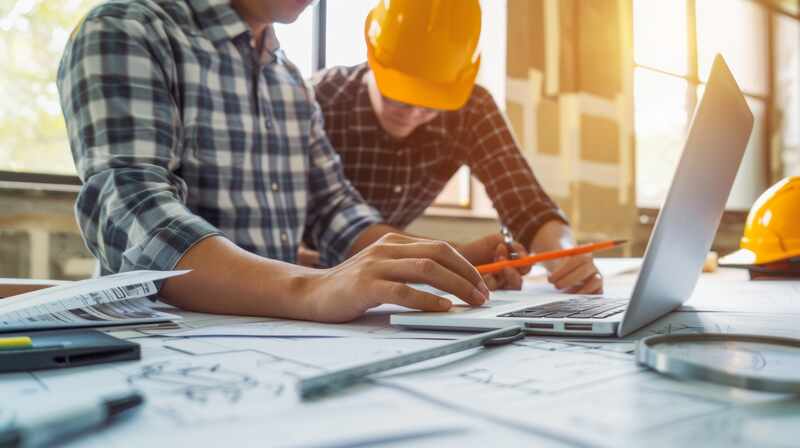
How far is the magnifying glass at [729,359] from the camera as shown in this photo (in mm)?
314

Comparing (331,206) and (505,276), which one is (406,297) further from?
(331,206)

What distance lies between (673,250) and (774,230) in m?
1.00

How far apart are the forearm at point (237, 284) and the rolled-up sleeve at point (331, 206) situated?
0.50 metres

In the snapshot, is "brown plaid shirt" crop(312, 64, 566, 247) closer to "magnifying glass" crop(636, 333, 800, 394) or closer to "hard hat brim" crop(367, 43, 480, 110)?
"hard hat brim" crop(367, 43, 480, 110)

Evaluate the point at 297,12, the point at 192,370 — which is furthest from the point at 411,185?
the point at 192,370

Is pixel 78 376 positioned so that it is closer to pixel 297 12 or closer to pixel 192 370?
pixel 192 370

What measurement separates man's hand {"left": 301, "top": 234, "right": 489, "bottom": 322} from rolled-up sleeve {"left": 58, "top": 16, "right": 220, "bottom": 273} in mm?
179

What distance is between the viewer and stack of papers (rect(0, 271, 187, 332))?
502 millimetres

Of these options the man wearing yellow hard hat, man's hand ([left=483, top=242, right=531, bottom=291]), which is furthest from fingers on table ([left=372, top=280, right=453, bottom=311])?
the man wearing yellow hard hat

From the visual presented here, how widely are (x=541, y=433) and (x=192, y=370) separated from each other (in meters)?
0.22

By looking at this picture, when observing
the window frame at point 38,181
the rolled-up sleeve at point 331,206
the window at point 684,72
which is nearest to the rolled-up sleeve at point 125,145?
the rolled-up sleeve at point 331,206

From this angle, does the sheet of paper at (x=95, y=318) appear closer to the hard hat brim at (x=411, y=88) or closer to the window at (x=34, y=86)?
the hard hat brim at (x=411, y=88)

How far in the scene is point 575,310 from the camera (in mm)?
607

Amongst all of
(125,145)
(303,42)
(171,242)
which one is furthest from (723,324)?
(303,42)
